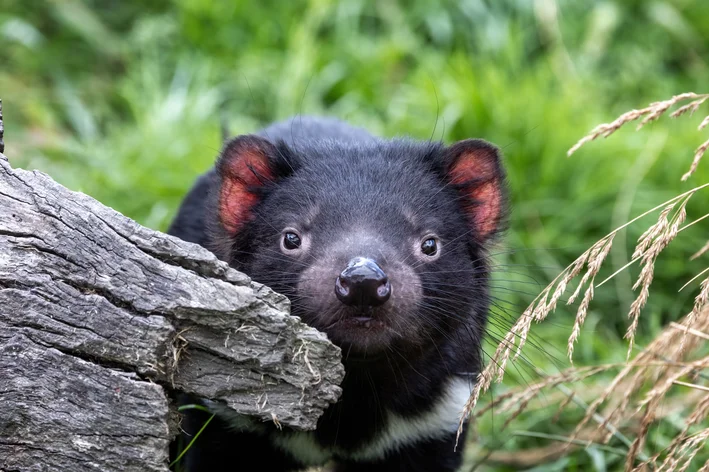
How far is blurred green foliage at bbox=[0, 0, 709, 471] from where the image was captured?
5566mm

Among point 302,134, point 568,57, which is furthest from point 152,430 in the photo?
point 568,57

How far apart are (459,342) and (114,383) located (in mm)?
1298

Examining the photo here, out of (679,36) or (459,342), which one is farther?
(679,36)

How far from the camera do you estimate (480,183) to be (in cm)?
335

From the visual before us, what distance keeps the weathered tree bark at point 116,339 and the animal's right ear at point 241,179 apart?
2.16 ft

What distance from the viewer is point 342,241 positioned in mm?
2830

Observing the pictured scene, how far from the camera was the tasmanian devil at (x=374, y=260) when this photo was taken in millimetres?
2816

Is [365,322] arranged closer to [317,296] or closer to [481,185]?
[317,296]

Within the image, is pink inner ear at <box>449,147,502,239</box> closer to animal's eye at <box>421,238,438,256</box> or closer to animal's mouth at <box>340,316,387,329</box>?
animal's eye at <box>421,238,438,256</box>

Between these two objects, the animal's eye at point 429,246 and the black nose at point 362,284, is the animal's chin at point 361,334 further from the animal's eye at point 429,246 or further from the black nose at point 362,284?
the animal's eye at point 429,246

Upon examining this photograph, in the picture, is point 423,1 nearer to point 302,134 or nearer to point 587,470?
point 302,134

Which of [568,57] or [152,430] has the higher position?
[568,57]

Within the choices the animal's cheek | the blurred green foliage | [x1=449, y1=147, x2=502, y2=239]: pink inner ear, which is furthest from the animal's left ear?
the blurred green foliage

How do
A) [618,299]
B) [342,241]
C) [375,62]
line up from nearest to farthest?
1. [342,241]
2. [618,299]
3. [375,62]
